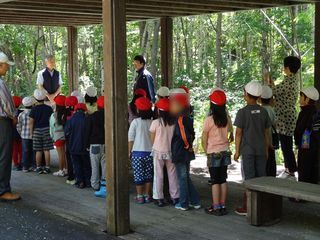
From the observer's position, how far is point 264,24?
1958cm

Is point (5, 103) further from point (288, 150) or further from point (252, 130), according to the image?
point (288, 150)

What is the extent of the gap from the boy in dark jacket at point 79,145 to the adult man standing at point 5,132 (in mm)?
883

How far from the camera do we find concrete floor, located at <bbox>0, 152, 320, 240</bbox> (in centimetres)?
506

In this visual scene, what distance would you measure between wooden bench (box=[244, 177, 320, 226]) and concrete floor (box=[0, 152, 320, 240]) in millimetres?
111

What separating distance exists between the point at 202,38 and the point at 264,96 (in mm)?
21271

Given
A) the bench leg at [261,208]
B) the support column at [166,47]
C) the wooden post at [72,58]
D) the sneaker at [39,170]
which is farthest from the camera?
the wooden post at [72,58]

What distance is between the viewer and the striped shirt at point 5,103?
6.47m

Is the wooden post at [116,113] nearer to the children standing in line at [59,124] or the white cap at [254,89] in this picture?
the white cap at [254,89]

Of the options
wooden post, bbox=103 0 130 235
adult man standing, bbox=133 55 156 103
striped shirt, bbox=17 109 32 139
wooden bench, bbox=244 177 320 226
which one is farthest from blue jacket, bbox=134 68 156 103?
wooden bench, bbox=244 177 320 226

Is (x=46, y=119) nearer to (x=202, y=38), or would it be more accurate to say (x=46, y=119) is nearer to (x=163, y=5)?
(x=163, y=5)

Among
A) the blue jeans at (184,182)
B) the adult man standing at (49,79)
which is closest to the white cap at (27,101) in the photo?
the adult man standing at (49,79)

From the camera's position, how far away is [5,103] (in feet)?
21.3

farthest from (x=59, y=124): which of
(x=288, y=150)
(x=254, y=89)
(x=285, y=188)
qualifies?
(x=285, y=188)

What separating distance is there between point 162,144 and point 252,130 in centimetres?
118
